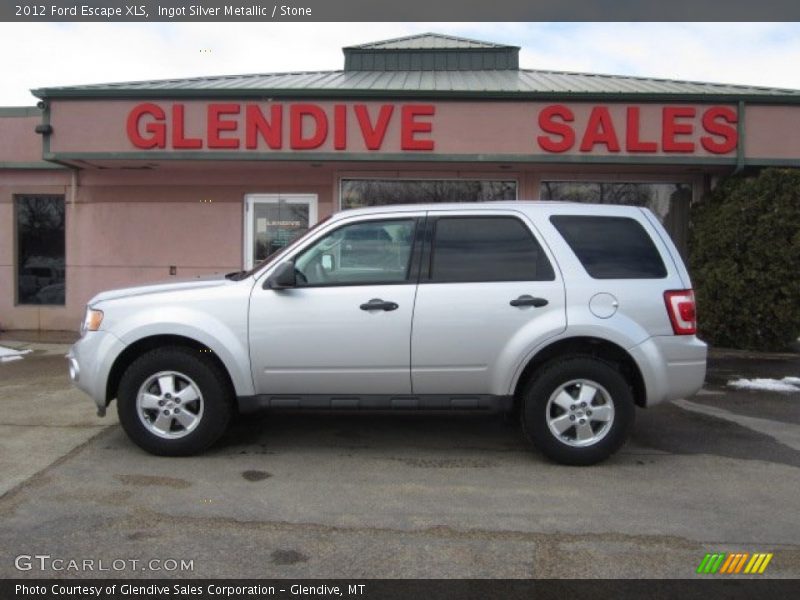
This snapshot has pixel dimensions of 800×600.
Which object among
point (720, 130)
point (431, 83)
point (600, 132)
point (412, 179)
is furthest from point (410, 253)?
point (431, 83)

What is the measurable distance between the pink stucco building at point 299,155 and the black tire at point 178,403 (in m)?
5.60

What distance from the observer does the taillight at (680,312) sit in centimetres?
507

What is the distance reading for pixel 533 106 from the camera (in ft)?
33.2

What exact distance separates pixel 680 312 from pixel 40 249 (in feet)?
35.1

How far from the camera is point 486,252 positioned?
5.23 meters

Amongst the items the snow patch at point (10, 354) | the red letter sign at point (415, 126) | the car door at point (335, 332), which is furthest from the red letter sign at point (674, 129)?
the snow patch at point (10, 354)

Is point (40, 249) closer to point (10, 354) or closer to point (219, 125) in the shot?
point (10, 354)

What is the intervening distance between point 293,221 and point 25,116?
4.70 metres

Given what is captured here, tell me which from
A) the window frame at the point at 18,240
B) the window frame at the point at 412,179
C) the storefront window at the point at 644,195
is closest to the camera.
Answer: the window frame at the point at 412,179

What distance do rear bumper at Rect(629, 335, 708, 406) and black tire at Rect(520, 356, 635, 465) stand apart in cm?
18

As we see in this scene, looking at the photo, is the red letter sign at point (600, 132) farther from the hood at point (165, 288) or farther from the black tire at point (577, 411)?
the hood at point (165, 288)

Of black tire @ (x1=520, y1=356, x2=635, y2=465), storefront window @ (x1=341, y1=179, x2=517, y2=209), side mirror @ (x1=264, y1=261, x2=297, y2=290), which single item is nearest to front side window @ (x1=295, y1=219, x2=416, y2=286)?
side mirror @ (x1=264, y1=261, x2=297, y2=290)

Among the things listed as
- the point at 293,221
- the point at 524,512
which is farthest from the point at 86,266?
the point at 524,512
